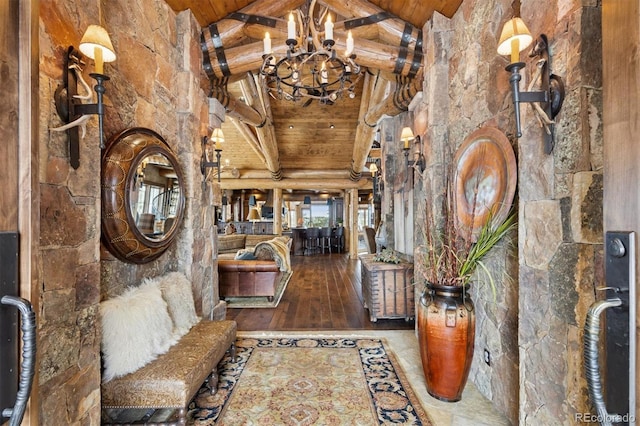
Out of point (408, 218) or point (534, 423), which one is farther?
point (408, 218)

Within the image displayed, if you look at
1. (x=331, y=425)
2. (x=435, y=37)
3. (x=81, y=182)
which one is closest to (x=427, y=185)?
(x=435, y=37)

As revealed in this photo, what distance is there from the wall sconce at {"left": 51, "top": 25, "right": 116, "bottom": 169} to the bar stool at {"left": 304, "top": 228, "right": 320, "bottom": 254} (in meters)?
9.96

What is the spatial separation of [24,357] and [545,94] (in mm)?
2106

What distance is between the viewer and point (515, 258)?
194 centimetres

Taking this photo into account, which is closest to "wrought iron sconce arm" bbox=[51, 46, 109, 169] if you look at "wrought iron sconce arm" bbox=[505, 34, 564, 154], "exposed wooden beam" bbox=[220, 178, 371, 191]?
"wrought iron sconce arm" bbox=[505, 34, 564, 154]

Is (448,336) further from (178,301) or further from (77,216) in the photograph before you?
(77,216)

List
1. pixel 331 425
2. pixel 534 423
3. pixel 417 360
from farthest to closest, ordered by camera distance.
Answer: pixel 417 360, pixel 331 425, pixel 534 423

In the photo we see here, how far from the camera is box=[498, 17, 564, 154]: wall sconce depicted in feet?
4.50

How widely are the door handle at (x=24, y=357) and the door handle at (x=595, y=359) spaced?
1.46 meters

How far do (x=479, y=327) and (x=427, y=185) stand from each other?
4.37 feet

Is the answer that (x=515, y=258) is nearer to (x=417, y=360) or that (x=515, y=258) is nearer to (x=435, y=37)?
(x=417, y=360)

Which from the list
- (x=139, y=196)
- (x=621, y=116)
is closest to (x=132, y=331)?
(x=139, y=196)

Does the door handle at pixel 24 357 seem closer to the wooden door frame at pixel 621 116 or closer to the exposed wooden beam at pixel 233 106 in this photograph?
the wooden door frame at pixel 621 116

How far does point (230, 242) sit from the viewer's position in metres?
7.75
